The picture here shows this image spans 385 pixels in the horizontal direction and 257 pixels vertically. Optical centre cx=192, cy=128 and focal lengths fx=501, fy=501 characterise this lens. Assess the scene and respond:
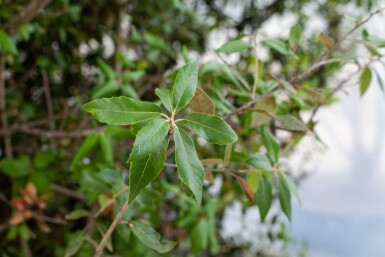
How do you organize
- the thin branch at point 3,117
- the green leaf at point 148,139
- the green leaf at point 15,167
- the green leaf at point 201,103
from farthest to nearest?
1. the thin branch at point 3,117
2. the green leaf at point 15,167
3. the green leaf at point 201,103
4. the green leaf at point 148,139

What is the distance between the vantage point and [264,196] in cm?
85

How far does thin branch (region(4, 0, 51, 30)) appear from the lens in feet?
4.54

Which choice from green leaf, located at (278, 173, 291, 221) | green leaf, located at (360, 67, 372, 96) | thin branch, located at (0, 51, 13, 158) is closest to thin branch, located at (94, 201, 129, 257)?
green leaf, located at (278, 173, 291, 221)

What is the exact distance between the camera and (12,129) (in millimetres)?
1645

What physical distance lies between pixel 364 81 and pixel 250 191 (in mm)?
350

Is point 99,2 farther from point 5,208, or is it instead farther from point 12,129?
point 5,208

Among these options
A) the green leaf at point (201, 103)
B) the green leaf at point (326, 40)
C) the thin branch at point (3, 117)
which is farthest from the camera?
the thin branch at point (3, 117)

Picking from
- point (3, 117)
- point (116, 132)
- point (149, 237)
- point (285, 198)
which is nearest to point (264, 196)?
point (285, 198)

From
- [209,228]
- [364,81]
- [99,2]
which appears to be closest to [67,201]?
[209,228]

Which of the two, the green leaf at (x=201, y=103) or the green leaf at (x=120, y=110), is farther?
the green leaf at (x=201, y=103)

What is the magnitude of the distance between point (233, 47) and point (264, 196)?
28 centimetres

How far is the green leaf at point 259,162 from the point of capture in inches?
34.2

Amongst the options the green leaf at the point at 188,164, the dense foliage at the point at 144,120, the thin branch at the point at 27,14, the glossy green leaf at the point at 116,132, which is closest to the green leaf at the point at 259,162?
the dense foliage at the point at 144,120

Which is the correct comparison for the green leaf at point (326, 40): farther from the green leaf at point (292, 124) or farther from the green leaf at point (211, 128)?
the green leaf at point (211, 128)
